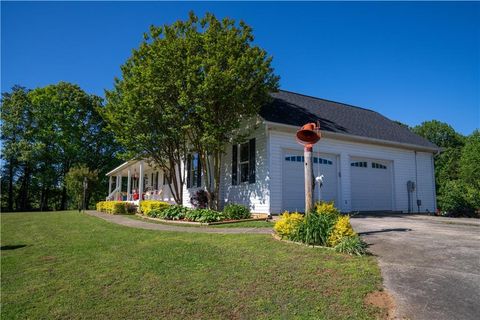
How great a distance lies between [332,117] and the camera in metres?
15.7

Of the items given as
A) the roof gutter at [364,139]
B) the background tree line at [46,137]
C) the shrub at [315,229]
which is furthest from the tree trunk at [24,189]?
the shrub at [315,229]

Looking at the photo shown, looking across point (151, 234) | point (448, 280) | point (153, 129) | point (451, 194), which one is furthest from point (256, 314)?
point (451, 194)

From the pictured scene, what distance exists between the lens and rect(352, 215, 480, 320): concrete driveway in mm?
3594

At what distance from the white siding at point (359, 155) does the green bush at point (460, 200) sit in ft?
6.81

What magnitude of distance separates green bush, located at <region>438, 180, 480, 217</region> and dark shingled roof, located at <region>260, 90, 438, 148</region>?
3.29 meters

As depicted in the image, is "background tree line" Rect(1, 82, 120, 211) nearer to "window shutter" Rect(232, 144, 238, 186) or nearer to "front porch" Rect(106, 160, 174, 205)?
"front porch" Rect(106, 160, 174, 205)

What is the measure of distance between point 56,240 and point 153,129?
20.7ft

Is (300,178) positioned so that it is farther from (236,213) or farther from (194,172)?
(194,172)

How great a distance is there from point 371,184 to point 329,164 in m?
2.74

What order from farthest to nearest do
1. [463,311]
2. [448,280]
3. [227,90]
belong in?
[227,90]
[448,280]
[463,311]

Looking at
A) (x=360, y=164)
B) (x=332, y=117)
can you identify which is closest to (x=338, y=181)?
(x=360, y=164)

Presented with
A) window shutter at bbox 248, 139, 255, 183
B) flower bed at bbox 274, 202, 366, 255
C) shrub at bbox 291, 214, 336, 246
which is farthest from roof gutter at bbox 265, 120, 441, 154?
shrub at bbox 291, 214, 336, 246

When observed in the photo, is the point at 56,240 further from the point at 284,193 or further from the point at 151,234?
the point at 284,193

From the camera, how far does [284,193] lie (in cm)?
1268
